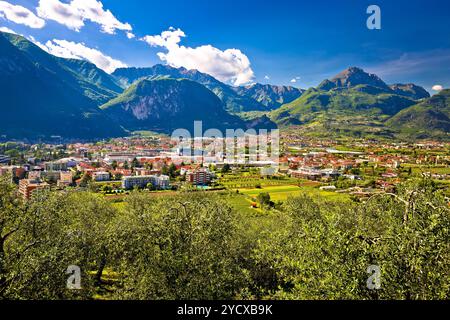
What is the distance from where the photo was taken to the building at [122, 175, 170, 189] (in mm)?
78312

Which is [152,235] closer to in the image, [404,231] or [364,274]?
[364,274]

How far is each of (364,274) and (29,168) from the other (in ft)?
375

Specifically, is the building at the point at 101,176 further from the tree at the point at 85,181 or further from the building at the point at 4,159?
the building at the point at 4,159

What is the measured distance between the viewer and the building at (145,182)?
78.3 meters

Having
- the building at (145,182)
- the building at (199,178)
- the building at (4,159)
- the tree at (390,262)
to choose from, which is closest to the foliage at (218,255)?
the tree at (390,262)

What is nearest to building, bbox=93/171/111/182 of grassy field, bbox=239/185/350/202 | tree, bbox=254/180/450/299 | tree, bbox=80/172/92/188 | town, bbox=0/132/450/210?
town, bbox=0/132/450/210

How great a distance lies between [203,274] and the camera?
11.6 meters

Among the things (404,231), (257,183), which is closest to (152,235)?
(404,231)

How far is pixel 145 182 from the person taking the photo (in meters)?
81.6

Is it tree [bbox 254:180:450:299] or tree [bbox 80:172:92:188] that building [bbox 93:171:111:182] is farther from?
tree [bbox 254:180:450:299]

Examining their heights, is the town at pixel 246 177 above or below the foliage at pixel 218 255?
below

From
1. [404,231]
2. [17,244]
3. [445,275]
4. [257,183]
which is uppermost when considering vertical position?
[404,231]
